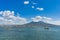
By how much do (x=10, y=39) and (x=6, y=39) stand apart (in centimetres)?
39

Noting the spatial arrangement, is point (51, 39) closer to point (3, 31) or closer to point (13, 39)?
point (13, 39)

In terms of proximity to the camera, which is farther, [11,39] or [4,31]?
[4,31]

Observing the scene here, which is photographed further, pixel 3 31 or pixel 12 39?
pixel 3 31

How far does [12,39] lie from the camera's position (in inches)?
591

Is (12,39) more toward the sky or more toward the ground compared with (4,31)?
more toward the ground

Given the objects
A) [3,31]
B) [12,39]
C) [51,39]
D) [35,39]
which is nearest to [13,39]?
[12,39]

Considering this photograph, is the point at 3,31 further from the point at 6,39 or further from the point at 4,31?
the point at 6,39

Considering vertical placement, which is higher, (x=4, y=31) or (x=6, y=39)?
(x=4, y=31)

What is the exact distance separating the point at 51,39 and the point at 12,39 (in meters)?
3.89

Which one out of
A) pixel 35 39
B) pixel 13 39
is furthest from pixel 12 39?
pixel 35 39

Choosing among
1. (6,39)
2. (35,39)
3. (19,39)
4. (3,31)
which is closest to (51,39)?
(35,39)

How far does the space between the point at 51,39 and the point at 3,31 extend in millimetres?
9077

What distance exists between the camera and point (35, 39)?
15.0 metres

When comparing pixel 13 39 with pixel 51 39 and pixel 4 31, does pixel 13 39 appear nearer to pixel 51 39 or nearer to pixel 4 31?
pixel 51 39
